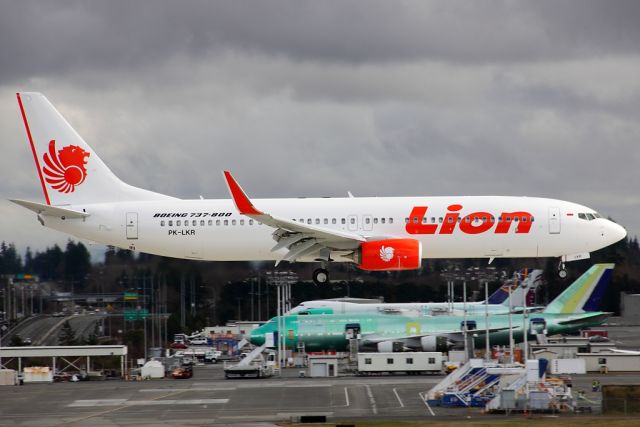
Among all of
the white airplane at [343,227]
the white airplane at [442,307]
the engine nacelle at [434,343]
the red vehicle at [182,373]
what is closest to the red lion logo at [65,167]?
the white airplane at [343,227]

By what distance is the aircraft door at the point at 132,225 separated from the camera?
71.9 metres

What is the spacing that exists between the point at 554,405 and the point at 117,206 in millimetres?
29446

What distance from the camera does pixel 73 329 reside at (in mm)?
140250

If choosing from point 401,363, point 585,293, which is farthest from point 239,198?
point 585,293

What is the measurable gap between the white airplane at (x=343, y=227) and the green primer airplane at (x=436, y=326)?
90.4 ft

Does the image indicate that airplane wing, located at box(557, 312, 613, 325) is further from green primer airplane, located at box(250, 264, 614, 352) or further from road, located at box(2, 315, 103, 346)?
road, located at box(2, 315, 103, 346)

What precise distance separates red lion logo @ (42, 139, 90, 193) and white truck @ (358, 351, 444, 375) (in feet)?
85.3

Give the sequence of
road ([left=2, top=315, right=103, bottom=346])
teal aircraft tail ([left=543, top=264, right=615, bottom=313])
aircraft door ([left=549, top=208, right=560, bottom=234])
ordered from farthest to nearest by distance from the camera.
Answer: road ([left=2, top=315, right=103, bottom=346]) < teal aircraft tail ([left=543, top=264, right=615, bottom=313]) < aircraft door ([left=549, top=208, right=560, bottom=234])

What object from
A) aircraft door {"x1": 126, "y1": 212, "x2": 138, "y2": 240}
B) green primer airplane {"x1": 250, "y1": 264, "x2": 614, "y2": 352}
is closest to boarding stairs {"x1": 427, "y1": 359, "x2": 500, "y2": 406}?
aircraft door {"x1": 126, "y1": 212, "x2": 138, "y2": 240}

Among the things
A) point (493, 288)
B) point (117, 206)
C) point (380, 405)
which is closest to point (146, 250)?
point (117, 206)

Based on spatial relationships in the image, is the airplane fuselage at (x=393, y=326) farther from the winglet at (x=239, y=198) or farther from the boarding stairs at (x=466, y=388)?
the winglet at (x=239, y=198)

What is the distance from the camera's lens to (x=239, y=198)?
6588 cm

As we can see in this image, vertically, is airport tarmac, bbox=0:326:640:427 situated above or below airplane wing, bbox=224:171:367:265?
below

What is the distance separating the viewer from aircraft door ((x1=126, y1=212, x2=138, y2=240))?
71.9m
